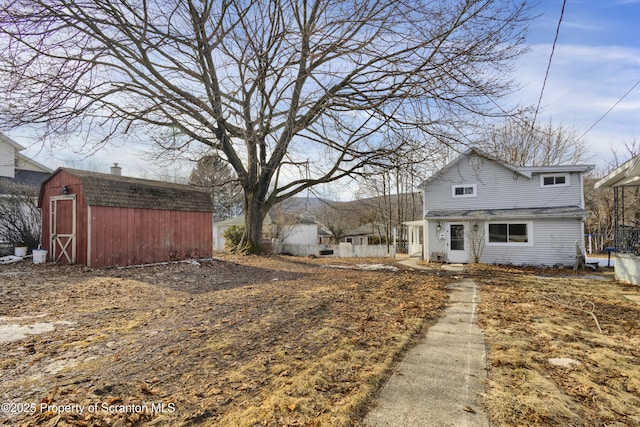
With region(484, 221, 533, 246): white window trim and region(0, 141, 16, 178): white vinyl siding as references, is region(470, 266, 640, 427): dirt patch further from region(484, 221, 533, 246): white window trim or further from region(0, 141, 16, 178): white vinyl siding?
region(0, 141, 16, 178): white vinyl siding

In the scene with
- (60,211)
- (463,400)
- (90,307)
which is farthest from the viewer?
(60,211)

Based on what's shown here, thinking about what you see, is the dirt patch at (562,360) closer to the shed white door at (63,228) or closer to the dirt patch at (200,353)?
the dirt patch at (200,353)

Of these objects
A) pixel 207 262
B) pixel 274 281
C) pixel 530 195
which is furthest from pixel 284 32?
pixel 530 195

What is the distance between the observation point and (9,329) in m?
4.20

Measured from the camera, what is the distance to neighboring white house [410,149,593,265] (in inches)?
583

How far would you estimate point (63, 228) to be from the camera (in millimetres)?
10820

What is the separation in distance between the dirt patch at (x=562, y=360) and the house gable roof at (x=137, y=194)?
10.6 meters

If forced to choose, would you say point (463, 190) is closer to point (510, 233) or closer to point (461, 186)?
point (461, 186)

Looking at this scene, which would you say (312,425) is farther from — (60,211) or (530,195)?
(530,195)

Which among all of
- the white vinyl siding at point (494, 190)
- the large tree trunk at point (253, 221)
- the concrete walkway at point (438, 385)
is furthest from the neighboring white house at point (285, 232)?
the concrete walkway at point (438, 385)

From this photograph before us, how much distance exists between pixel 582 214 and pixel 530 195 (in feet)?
7.28

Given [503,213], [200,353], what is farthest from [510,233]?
[200,353]

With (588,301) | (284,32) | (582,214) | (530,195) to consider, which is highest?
(284,32)

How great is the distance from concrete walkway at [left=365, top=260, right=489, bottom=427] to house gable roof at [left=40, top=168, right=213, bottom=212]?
10189mm
